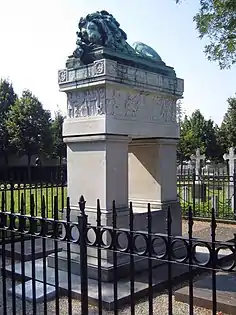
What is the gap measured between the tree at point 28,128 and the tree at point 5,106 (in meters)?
0.85

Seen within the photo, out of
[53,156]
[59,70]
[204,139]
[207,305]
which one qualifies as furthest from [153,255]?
[204,139]

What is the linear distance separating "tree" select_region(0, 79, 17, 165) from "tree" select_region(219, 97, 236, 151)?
2245cm

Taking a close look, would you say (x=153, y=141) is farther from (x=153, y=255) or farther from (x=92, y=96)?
(x=153, y=255)

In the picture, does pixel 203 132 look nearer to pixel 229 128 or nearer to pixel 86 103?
pixel 229 128

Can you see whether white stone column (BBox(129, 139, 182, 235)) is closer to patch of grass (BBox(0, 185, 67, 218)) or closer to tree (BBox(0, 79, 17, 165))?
patch of grass (BBox(0, 185, 67, 218))

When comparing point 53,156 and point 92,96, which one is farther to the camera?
point 53,156

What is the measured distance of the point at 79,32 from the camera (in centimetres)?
544

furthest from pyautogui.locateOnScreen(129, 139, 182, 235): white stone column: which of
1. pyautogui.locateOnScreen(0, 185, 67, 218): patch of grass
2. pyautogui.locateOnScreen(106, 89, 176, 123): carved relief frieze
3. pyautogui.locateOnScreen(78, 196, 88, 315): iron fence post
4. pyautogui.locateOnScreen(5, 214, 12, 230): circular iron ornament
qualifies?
pyautogui.locateOnScreen(78, 196, 88, 315): iron fence post

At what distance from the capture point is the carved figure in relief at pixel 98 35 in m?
5.30

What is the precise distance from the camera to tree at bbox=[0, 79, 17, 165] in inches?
1216

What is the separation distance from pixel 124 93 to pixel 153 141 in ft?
3.34

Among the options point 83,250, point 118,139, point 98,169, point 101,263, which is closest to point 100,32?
point 118,139

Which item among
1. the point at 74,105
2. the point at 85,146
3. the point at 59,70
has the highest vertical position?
the point at 59,70

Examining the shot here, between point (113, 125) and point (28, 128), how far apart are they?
26.0 m
